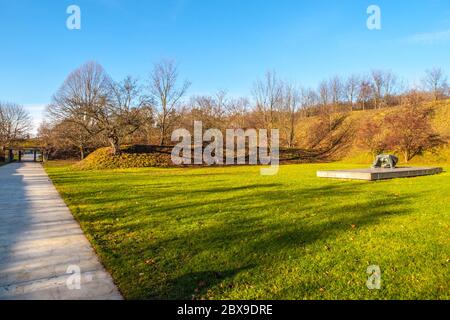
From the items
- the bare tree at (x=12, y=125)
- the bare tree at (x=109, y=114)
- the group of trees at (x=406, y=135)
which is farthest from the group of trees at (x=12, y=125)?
the group of trees at (x=406, y=135)

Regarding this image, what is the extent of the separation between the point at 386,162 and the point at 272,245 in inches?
615

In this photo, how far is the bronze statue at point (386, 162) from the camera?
18.0m

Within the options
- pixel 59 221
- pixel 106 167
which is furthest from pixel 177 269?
Result: pixel 106 167

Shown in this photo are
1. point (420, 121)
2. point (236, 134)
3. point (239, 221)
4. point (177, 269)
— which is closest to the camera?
point (177, 269)

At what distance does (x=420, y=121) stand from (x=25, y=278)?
34.6 m

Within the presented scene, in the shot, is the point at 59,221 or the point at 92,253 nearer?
the point at 92,253

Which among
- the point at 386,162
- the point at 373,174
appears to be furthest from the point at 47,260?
the point at 386,162

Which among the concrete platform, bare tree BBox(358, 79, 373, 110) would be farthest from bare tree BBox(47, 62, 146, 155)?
bare tree BBox(358, 79, 373, 110)

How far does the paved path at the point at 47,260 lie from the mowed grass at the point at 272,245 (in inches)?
9.1

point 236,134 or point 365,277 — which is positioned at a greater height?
point 236,134

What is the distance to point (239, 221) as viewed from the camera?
6.93 meters
